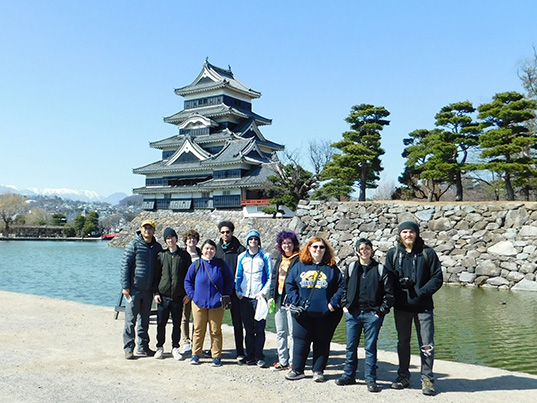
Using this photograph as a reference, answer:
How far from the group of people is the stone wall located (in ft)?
35.2

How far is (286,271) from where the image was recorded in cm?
498

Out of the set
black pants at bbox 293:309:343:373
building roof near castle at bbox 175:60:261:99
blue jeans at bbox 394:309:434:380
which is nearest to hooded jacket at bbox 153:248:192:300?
black pants at bbox 293:309:343:373

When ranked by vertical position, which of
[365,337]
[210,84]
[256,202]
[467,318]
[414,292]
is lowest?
[467,318]

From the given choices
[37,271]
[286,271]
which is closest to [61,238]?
[37,271]

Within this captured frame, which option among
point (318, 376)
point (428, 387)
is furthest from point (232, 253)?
point (428, 387)

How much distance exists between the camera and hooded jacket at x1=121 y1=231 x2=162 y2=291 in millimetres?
5449

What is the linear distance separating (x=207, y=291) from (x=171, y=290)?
0.52m

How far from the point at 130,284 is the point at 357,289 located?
2802mm

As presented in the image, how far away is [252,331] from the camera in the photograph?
5.26 metres

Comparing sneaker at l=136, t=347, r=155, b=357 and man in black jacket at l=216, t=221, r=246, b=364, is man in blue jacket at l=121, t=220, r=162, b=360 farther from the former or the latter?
man in black jacket at l=216, t=221, r=246, b=364

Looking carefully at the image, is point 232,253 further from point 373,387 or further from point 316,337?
point 373,387

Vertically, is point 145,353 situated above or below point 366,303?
below

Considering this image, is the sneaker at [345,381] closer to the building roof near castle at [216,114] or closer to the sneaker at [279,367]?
the sneaker at [279,367]

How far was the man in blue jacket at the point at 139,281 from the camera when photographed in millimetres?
5449
